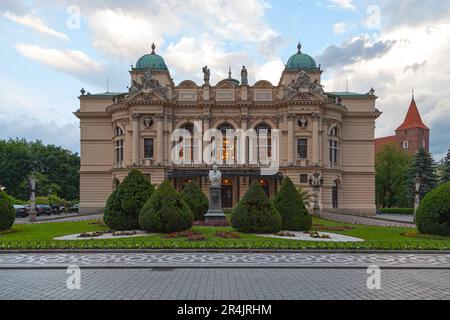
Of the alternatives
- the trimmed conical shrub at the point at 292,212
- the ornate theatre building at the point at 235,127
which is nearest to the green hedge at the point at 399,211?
the ornate theatre building at the point at 235,127

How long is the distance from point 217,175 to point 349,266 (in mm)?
19219

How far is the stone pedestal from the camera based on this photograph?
33.3 m

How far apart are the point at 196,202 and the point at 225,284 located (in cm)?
2185

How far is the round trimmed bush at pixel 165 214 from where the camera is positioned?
26.3 m

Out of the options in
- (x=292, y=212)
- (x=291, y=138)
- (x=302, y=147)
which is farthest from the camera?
(x=302, y=147)

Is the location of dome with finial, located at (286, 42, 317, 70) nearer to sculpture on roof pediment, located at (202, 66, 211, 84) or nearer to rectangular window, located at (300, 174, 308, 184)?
sculpture on roof pediment, located at (202, 66, 211, 84)

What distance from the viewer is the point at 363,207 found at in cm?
6028

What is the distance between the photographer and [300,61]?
6344cm

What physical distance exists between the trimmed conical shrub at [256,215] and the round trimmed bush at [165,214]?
3.08 m

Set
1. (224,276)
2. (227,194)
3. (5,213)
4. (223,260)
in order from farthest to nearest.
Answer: (227,194) → (5,213) → (223,260) → (224,276)

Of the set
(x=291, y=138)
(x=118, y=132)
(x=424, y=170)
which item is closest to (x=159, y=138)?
(x=118, y=132)

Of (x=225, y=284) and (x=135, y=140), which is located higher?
(x=135, y=140)

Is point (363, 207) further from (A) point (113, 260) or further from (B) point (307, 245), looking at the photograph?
(A) point (113, 260)

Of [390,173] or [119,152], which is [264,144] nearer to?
[119,152]
